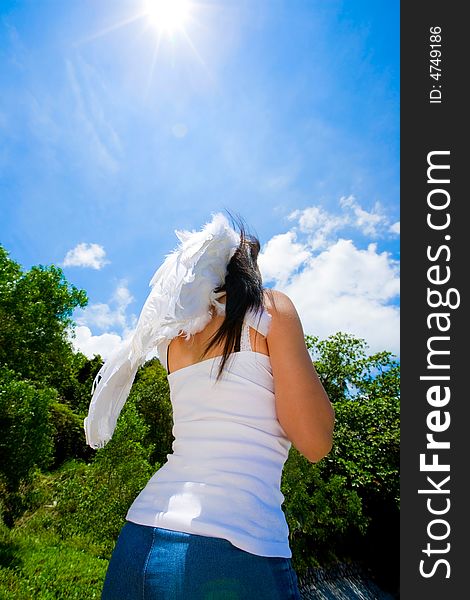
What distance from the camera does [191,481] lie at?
3.17ft

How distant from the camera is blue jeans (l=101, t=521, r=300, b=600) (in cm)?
84

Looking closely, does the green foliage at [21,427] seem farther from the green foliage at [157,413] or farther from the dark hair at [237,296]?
the dark hair at [237,296]

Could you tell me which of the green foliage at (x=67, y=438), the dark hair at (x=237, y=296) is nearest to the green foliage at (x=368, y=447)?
the green foliage at (x=67, y=438)

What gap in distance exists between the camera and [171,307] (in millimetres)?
1236

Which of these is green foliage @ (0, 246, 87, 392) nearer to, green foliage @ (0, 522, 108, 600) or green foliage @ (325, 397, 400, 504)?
green foliage @ (0, 522, 108, 600)

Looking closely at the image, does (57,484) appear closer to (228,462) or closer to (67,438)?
(67,438)

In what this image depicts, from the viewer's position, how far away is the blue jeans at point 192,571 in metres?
0.84

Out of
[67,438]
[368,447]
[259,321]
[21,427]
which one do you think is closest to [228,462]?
[259,321]

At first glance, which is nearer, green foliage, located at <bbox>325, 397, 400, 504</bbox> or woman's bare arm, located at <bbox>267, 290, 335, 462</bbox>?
woman's bare arm, located at <bbox>267, 290, 335, 462</bbox>

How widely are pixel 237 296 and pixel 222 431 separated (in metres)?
0.33

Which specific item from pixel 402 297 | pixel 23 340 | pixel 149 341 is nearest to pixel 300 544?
pixel 23 340

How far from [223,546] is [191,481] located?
139mm

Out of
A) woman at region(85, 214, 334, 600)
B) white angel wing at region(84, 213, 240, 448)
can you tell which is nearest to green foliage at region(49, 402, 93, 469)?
white angel wing at region(84, 213, 240, 448)

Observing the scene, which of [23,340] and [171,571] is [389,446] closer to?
[23,340]
